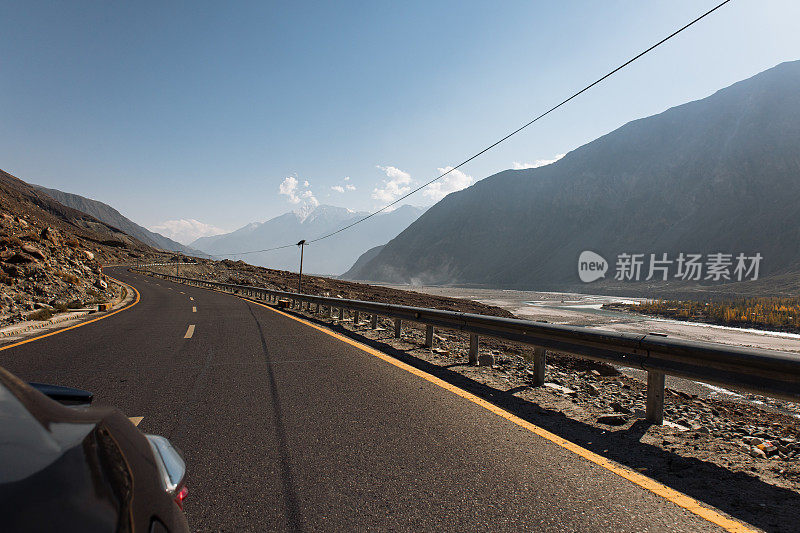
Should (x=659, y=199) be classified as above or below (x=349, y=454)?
above

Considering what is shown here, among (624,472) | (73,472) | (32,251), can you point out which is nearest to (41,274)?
(32,251)

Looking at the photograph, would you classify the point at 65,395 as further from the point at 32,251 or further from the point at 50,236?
the point at 50,236

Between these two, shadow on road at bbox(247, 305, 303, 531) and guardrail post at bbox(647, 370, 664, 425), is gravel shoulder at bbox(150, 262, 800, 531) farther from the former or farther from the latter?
shadow on road at bbox(247, 305, 303, 531)

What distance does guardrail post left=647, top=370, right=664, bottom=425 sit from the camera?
4.10 m

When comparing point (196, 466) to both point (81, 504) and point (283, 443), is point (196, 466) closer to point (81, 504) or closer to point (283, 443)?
point (283, 443)

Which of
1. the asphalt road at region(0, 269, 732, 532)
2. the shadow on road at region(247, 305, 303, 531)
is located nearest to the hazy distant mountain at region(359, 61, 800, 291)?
the asphalt road at region(0, 269, 732, 532)

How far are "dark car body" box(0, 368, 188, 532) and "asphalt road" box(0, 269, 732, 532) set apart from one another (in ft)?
4.64

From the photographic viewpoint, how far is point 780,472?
10.1 feet

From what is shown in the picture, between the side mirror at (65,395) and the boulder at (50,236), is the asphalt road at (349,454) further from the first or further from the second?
the boulder at (50,236)

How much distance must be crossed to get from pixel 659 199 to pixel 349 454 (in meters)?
160

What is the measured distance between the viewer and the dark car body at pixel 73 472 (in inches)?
30.0

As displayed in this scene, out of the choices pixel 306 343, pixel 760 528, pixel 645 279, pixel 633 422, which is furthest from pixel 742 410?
pixel 645 279

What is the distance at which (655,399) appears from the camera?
4168 mm

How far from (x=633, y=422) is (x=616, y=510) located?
6.31 ft
